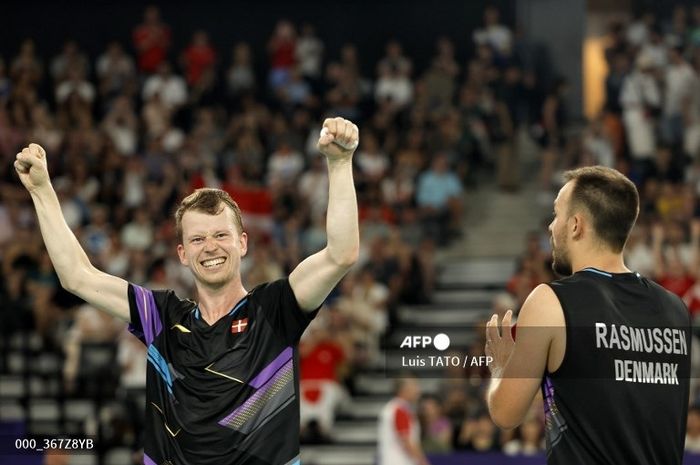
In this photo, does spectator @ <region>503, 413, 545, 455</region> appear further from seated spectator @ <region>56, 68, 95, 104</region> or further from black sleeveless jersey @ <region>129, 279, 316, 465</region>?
seated spectator @ <region>56, 68, 95, 104</region>

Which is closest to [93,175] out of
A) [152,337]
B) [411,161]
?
[411,161]

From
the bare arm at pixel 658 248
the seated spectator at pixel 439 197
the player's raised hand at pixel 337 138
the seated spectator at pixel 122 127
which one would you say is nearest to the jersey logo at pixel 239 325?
the player's raised hand at pixel 337 138

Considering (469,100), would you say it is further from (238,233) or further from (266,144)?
(238,233)

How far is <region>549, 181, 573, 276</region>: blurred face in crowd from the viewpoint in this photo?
4973 millimetres

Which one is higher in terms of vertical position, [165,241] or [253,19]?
[253,19]

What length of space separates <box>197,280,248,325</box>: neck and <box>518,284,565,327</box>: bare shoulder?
1.34m

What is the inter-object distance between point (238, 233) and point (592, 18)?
1917cm

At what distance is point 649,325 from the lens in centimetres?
486

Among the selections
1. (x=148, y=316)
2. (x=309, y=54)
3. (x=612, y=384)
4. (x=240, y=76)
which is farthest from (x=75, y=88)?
(x=612, y=384)

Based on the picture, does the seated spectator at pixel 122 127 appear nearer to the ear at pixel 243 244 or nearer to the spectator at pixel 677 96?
the spectator at pixel 677 96

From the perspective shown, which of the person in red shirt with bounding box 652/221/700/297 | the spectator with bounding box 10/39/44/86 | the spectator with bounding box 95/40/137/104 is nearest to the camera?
the person in red shirt with bounding box 652/221/700/297

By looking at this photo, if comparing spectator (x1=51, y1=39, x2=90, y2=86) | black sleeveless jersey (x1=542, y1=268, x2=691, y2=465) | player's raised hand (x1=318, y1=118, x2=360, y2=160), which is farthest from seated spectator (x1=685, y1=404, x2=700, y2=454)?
spectator (x1=51, y1=39, x2=90, y2=86)

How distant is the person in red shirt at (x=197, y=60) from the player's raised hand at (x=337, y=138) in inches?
717

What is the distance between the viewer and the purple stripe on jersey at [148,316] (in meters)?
5.49
